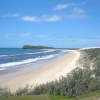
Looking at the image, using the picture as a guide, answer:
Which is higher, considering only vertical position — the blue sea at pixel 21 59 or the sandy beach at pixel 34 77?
the blue sea at pixel 21 59

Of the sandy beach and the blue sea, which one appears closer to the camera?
the sandy beach

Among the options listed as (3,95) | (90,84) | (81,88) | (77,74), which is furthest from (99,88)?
(3,95)

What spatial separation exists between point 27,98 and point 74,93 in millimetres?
2166

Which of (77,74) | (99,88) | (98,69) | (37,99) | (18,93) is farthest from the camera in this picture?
(98,69)

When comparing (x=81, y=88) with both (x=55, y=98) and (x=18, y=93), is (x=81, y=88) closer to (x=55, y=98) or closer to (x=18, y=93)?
(x=55, y=98)

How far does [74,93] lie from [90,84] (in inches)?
53.2

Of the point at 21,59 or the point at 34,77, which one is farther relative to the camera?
the point at 21,59

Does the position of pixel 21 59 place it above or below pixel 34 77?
above

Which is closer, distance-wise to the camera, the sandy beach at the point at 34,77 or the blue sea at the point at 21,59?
the sandy beach at the point at 34,77

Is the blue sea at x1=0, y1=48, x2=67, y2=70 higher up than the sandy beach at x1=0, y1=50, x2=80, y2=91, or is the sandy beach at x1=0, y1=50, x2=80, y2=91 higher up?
the blue sea at x1=0, y1=48, x2=67, y2=70

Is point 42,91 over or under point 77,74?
under

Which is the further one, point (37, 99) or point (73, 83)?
point (73, 83)

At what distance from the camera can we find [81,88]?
8.58 meters

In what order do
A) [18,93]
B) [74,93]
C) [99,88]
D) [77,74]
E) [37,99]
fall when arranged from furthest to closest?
1. [77,74]
2. [18,93]
3. [99,88]
4. [74,93]
5. [37,99]
